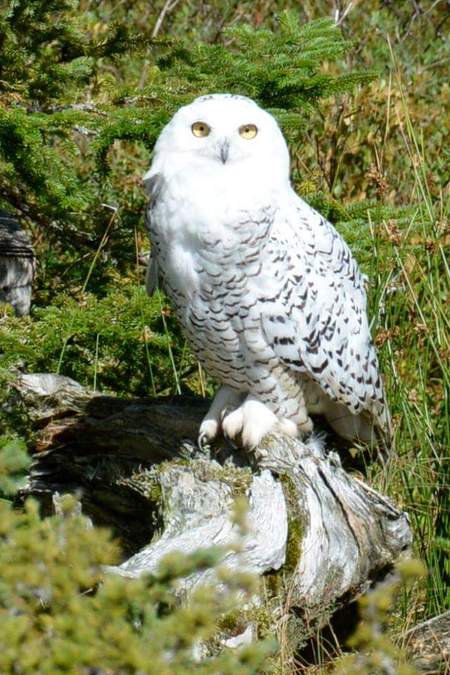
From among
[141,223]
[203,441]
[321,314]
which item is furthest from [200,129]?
[141,223]

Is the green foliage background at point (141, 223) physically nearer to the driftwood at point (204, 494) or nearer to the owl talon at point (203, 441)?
the driftwood at point (204, 494)

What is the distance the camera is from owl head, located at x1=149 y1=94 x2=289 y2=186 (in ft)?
11.6

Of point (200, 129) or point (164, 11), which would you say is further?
point (164, 11)

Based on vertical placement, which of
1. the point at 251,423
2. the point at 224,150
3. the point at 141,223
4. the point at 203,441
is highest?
the point at 224,150

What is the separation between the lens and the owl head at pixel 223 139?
3.54 m

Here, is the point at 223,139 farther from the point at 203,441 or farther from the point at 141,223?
the point at 141,223

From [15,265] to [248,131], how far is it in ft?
4.51

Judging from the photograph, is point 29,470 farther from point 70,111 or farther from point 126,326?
point 70,111

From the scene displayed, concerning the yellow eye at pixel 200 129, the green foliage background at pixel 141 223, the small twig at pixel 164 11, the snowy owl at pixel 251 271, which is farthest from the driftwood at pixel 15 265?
the small twig at pixel 164 11

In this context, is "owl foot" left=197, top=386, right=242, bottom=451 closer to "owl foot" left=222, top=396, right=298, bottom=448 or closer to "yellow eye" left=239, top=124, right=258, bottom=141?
"owl foot" left=222, top=396, right=298, bottom=448

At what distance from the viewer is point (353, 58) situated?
7.60 m

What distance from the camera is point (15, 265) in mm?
4547

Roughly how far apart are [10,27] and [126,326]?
1.31 m

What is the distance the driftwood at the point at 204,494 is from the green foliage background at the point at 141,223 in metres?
0.20
